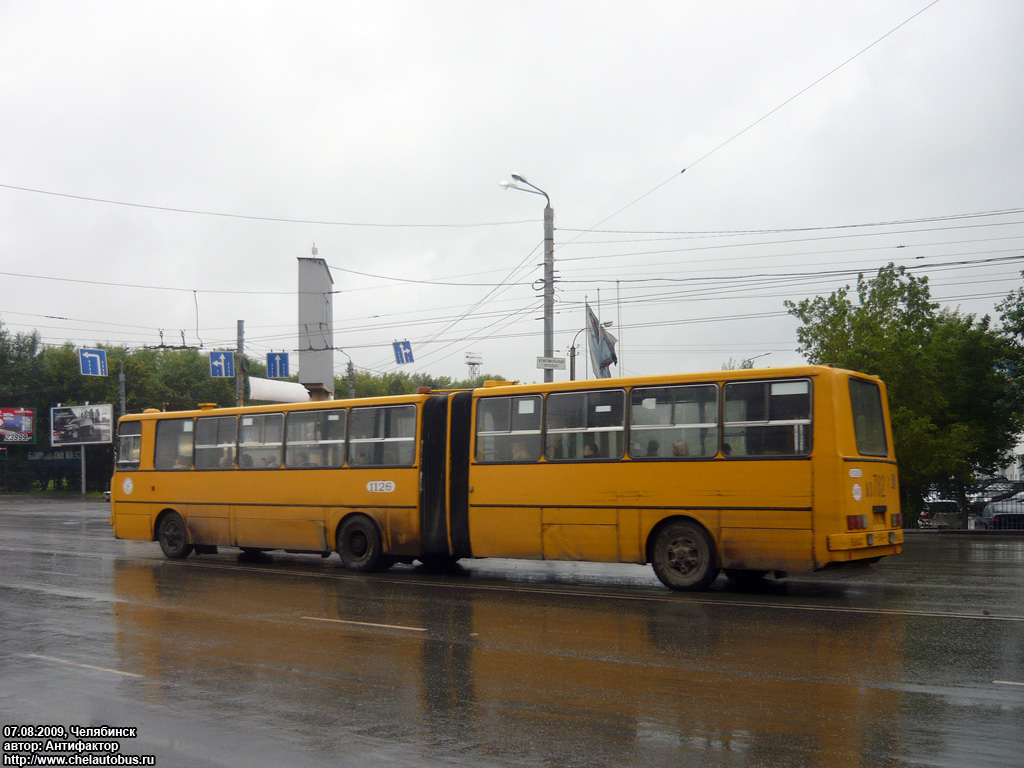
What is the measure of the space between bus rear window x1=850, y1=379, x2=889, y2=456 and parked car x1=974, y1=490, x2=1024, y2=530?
80.2ft

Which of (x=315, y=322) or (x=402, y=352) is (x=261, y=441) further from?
(x=315, y=322)

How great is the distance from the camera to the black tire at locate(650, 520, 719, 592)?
502 inches

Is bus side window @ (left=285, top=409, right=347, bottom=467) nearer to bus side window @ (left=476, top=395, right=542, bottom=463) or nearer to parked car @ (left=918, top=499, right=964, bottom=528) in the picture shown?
bus side window @ (left=476, top=395, right=542, bottom=463)

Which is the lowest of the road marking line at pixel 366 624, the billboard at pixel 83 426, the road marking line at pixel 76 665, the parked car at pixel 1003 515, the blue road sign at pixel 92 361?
the road marking line at pixel 76 665

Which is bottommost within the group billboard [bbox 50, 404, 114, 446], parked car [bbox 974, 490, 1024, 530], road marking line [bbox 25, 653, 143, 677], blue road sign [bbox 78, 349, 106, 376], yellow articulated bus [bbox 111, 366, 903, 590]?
road marking line [bbox 25, 653, 143, 677]

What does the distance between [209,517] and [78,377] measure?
233ft

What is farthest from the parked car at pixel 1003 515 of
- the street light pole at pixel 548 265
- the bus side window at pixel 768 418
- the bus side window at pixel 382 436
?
the bus side window at pixel 382 436

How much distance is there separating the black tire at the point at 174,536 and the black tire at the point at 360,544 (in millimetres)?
4504

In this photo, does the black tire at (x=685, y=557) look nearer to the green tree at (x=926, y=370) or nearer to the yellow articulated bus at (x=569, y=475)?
the yellow articulated bus at (x=569, y=475)

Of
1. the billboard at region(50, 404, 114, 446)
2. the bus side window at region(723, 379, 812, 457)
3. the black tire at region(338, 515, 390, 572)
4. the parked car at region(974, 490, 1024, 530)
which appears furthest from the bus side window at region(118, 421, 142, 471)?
the billboard at region(50, 404, 114, 446)

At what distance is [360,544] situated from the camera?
1670 cm

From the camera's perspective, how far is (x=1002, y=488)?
130 feet

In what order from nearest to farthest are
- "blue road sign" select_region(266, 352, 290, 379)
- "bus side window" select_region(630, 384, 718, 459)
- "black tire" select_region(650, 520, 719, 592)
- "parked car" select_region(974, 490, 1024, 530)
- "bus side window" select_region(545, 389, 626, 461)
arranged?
"black tire" select_region(650, 520, 719, 592)
"bus side window" select_region(630, 384, 718, 459)
"bus side window" select_region(545, 389, 626, 461)
"parked car" select_region(974, 490, 1024, 530)
"blue road sign" select_region(266, 352, 290, 379)

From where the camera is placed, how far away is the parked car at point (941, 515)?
35.5 m
